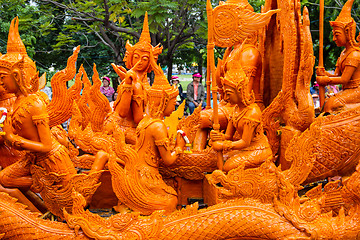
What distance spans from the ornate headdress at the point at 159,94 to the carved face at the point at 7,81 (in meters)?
1.11

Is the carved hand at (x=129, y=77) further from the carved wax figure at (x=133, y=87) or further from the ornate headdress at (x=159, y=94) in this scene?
the ornate headdress at (x=159, y=94)

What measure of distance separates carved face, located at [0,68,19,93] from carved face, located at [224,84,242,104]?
1747mm

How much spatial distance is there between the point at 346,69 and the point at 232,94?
1925mm

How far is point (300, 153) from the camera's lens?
11.8 ft

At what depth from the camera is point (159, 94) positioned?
3777 millimetres

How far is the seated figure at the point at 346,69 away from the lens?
4.75 metres

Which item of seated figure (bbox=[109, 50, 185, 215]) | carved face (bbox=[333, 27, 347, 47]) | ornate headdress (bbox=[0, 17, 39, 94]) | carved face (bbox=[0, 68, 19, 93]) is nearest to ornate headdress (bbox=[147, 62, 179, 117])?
seated figure (bbox=[109, 50, 185, 215])

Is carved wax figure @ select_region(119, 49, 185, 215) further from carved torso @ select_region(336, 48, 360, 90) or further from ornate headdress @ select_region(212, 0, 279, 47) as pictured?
carved torso @ select_region(336, 48, 360, 90)

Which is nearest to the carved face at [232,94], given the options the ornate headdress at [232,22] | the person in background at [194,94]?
the ornate headdress at [232,22]

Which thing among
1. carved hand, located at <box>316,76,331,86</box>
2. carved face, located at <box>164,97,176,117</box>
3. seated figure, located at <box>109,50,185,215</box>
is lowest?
seated figure, located at <box>109,50,185,215</box>

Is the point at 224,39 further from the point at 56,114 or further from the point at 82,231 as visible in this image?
the point at 82,231

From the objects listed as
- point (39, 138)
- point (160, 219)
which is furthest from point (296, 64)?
point (39, 138)

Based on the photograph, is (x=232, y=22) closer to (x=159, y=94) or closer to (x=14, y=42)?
(x=159, y=94)

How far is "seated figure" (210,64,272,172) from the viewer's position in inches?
142
